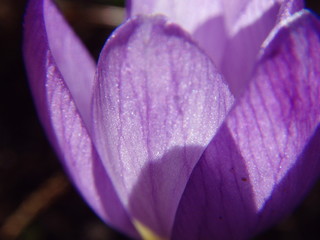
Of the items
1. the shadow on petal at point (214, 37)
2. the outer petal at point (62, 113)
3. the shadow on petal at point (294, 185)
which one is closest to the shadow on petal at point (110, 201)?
the outer petal at point (62, 113)

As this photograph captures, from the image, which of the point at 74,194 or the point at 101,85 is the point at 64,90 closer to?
the point at 101,85

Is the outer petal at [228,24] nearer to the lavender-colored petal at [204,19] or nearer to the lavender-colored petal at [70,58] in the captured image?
the lavender-colored petal at [204,19]

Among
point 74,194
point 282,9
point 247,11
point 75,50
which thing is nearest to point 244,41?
point 247,11

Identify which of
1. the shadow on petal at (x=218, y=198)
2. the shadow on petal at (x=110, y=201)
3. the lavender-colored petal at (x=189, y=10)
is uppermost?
the lavender-colored petal at (x=189, y=10)

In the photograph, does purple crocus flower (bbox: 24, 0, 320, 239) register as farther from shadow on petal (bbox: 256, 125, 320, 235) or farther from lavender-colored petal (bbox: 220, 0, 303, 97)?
lavender-colored petal (bbox: 220, 0, 303, 97)

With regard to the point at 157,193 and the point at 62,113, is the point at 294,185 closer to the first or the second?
the point at 157,193

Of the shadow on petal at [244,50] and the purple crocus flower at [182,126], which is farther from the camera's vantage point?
the shadow on petal at [244,50]

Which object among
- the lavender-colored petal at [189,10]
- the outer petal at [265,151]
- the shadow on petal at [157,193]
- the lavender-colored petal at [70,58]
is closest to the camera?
the outer petal at [265,151]
